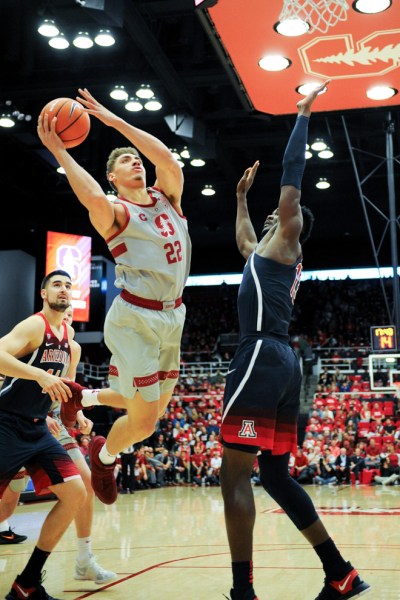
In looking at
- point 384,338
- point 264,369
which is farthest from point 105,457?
point 384,338

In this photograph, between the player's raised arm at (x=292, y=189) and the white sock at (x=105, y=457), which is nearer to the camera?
the player's raised arm at (x=292, y=189)

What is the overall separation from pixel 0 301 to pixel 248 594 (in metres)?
23.4

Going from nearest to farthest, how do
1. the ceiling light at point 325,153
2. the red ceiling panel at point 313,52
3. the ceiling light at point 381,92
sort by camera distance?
the red ceiling panel at point 313,52 → the ceiling light at point 381,92 → the ceiling light at point 325,153

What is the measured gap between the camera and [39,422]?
4.76 meters

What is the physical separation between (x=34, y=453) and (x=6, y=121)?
1435 cm

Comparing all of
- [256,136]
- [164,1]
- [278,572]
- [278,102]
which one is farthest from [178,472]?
[278,572]

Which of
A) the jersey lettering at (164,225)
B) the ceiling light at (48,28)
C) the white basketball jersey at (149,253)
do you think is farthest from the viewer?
the ceiling light at (48,28)

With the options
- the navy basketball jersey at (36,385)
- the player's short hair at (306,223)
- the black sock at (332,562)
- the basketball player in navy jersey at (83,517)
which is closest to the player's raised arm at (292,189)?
the player's short hair at (306,223)

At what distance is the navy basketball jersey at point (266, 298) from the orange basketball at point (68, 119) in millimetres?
1405

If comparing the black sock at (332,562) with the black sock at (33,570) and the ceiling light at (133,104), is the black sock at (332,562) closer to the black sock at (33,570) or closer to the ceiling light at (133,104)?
the black sock at (33,570)

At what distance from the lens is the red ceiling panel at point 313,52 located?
6.55m

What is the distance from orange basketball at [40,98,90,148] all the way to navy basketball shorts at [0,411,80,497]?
1825 mm

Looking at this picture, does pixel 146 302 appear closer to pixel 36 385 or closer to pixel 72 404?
pixel 72 404

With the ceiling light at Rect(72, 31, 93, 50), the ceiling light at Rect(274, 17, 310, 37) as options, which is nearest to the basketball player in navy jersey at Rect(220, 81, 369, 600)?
the ceiling light at Rect(274, 17, 310, 37)
